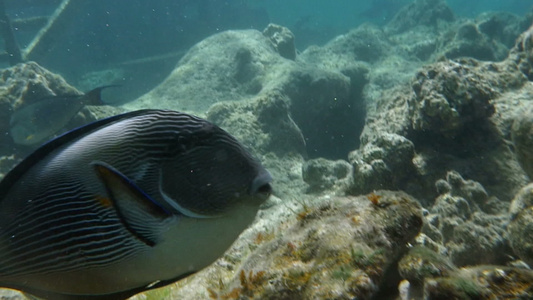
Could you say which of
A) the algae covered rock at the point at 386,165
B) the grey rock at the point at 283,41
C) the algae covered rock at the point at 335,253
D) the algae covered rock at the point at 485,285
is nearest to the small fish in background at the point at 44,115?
the algae covered rock at the point at 386,165

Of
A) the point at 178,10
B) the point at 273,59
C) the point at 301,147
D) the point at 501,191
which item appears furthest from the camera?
the point at 178,10

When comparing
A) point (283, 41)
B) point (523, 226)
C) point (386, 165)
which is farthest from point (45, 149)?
point (283, 41)

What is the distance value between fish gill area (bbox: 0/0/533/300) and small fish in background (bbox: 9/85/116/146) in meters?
0.88

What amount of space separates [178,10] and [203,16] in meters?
1.87

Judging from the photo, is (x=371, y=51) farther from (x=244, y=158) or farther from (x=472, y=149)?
(x=244, y=158)

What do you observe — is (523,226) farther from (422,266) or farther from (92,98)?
(92,98)

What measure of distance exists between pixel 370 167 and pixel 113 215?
4.33 m

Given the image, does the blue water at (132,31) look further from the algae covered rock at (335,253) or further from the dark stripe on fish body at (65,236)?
the dark stripe on fish body at (65,236)

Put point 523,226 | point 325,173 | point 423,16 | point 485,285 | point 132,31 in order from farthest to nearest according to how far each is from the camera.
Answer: point 132,31, point 423,16, point 325,173, point 523,226, point 485,285

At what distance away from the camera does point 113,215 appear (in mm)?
1037

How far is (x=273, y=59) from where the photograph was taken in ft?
38.6

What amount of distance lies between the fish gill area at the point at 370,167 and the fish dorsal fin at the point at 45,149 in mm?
1330

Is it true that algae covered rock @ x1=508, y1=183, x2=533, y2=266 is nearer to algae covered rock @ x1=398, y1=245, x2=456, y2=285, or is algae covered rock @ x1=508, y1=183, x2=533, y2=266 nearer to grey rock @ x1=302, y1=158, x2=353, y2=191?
algae covered rock @ x1=398, y1=245, x2=456, y2=285

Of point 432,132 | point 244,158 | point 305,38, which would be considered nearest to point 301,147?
point 432,132
